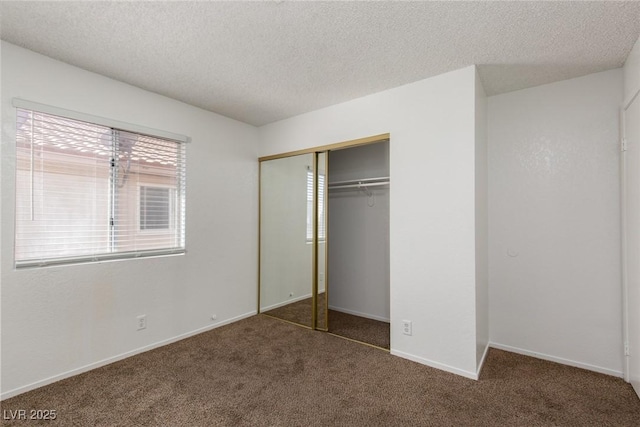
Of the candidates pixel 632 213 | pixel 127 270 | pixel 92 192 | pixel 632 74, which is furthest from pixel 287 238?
pixel 632 74

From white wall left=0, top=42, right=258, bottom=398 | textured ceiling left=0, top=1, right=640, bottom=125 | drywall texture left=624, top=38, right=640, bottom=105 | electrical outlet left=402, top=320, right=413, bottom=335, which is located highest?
textured ceiling left=0, top=1, right=640, bottom=125

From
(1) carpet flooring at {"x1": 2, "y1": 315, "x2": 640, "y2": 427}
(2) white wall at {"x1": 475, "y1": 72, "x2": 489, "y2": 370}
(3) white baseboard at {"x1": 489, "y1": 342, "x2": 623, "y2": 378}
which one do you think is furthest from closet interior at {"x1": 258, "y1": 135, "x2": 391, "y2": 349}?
(3) white baseboard at {"x1": 489, "y1": 342, "x2": 623, "y2": 378}

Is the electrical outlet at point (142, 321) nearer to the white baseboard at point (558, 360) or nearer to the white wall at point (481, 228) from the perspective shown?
the white wall at point (481, 228)

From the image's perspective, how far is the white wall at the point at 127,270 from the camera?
2.18m

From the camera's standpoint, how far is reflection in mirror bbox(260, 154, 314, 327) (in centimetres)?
360

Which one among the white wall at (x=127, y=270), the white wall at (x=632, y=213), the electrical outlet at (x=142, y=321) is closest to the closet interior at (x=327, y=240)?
the white wall at (x=127, y=270)

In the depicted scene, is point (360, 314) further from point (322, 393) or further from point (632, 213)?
point (632, 213)

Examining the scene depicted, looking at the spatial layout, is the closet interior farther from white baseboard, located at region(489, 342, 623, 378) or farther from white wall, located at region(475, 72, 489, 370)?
white baseboard, located at region(489, 342, 623, 378)

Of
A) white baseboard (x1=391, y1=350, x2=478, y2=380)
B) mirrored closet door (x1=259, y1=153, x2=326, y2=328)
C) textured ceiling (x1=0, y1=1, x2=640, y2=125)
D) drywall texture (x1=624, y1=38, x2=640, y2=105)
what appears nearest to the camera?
textured ceiling (x1=0, y1=1, x2=640, y2=125)

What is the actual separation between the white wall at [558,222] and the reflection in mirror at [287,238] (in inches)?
78.4

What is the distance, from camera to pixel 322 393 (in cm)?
221

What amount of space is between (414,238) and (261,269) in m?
2.19

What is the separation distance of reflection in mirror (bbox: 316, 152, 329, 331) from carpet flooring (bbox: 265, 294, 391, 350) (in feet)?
0.04

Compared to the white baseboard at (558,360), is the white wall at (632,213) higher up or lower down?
higher up
